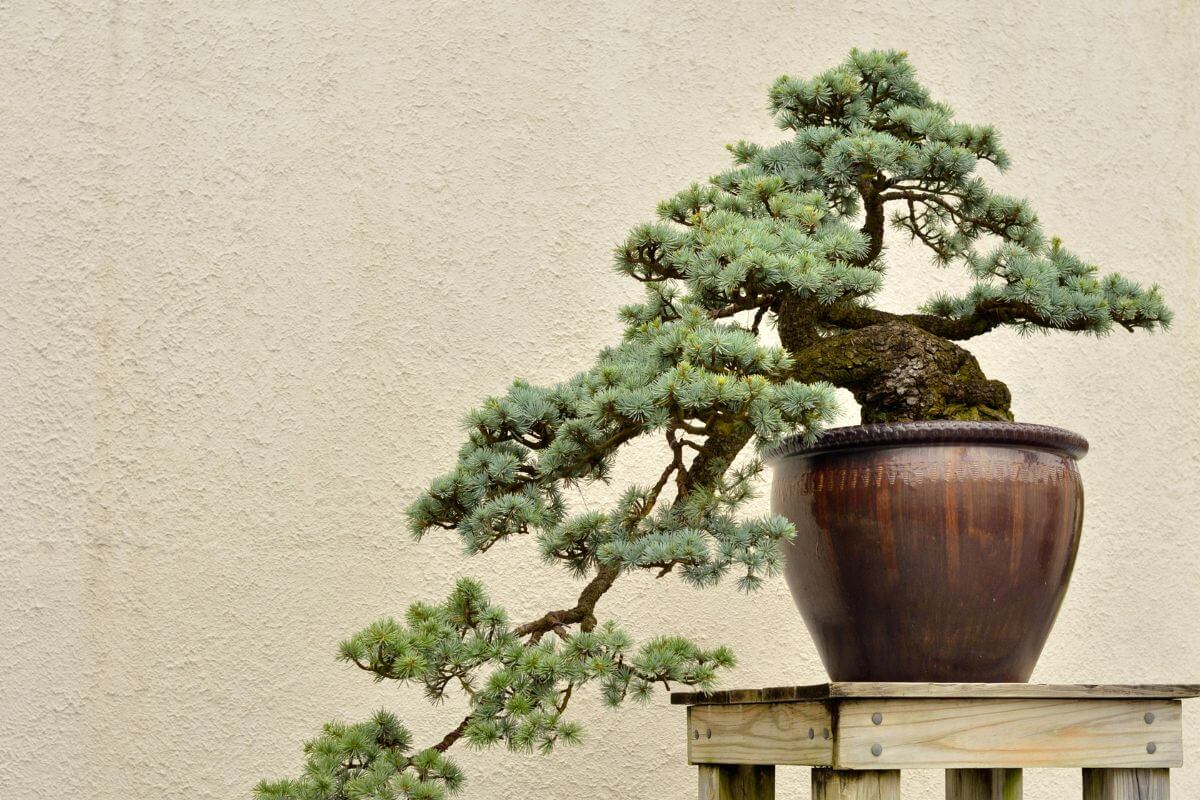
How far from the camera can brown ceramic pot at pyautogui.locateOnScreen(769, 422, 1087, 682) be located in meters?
1.21

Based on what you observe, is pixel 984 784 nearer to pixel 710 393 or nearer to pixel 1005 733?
pixel 1005 733

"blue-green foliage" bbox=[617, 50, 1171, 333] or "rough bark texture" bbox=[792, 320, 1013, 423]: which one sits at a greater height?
"blue-green foliage" bbox=[617, 50, 1171, 333]

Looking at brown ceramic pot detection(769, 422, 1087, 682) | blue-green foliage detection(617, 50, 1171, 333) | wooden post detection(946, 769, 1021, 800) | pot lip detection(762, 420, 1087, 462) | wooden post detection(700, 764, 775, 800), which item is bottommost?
wooden post detection(946, 769, 1021, 800)

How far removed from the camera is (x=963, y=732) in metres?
1.15

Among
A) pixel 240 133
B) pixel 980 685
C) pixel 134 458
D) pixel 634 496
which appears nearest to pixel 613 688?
pixel 634 496

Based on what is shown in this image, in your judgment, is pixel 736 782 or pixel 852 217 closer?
pixel 736 782

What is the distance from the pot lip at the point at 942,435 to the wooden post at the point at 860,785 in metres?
0.31

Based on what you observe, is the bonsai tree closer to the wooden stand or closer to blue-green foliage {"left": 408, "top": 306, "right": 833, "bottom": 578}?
blue-green foliage {"left": 408, "top": 306, "right": 833, "bottom": 578}

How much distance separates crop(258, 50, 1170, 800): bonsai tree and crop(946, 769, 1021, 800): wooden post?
50cm

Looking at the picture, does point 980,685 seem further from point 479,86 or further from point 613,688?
point 479,86

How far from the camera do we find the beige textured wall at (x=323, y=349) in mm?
1793

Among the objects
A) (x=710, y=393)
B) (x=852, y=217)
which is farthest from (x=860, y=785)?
(x=852, y=217)

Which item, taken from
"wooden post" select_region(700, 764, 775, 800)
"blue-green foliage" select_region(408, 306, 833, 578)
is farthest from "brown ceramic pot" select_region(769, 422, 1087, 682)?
"wooden post" select_region(700, 764, 775, 800)

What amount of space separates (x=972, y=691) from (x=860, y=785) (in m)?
0.13
